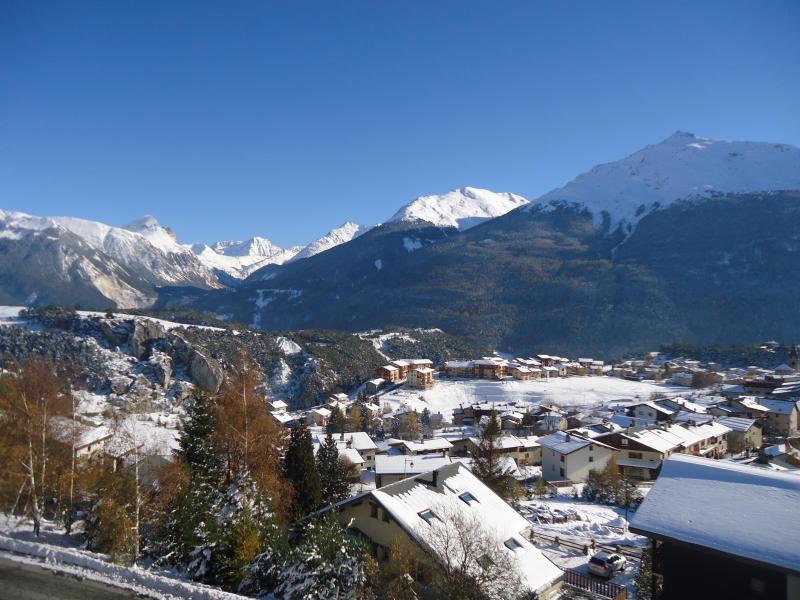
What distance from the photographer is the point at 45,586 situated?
38.8ft

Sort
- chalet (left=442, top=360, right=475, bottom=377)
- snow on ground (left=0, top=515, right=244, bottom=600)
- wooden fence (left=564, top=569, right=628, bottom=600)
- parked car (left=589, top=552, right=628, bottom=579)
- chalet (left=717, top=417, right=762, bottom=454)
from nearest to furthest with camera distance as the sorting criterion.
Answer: snow on ground (left=0, top=515, right=244, bottom=600)
wooden fence (left=564, top=569, right=628, bottom=600)
parked car (left=589, top=552, right=628, bottom=579)
chalet (left=717, top=417, right=762, bottom=454)
chalet (left=442, top=360, right=475, bottom=377)

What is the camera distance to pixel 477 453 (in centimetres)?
3341

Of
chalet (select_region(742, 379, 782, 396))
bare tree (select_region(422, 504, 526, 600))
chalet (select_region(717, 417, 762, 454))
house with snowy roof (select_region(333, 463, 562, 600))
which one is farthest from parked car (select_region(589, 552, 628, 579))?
chalet (select_region(742, 379, 782, 396))

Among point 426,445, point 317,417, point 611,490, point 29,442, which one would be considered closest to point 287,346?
point 317,417

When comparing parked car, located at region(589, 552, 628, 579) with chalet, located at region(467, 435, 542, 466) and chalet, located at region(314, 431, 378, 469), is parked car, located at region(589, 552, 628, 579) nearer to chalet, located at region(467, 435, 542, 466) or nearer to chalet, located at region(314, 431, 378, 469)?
chalet, located at region(314, 431, 378, 469)

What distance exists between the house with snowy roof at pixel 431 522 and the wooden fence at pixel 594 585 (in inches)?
41.8

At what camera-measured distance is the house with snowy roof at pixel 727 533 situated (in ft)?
30.2

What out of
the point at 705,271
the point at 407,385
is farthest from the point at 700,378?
the point at 705,271

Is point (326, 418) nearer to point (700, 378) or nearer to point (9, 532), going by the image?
point (9, 532)

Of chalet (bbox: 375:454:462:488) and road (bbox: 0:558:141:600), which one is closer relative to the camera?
road (bbox: 0:558:141:600)

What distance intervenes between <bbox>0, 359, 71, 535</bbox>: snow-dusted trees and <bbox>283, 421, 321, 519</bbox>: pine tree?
8440 mm

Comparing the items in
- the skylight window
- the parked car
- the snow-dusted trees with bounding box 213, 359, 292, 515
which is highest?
the snow-dusted trees with bounding box 213, 359, 292, 515

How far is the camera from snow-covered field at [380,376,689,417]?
279ft

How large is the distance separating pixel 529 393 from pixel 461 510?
253ft
